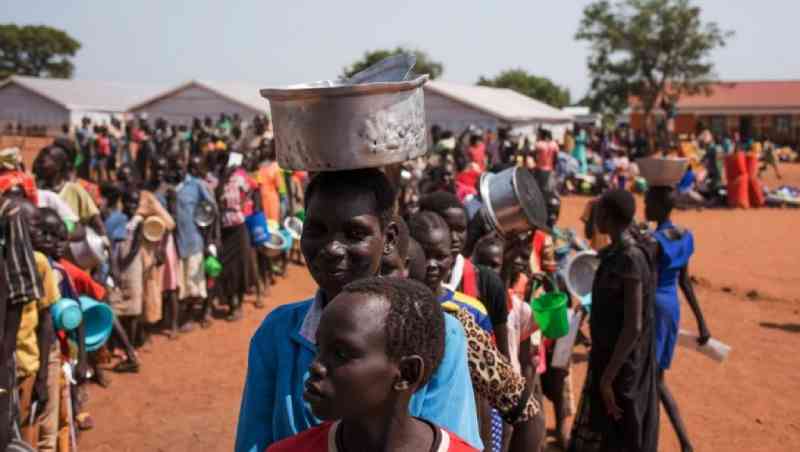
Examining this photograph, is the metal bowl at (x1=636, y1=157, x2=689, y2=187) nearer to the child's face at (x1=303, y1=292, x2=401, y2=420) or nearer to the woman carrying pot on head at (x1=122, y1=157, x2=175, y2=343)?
the child's face at (x1=303, y1=292, x2=401, y2=420)

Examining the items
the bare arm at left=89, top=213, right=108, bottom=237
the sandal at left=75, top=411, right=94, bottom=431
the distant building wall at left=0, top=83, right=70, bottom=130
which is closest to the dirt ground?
the sandal at left=75, top=411, right=94, bottom=431

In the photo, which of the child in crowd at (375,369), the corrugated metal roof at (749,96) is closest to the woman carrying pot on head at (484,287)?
the child in crowd at (375,369)

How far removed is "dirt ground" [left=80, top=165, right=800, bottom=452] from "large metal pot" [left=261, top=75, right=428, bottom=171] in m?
4.03

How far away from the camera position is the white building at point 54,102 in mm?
33188

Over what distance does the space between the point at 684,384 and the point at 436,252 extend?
4.43 metres

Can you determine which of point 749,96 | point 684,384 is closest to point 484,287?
point 684,384

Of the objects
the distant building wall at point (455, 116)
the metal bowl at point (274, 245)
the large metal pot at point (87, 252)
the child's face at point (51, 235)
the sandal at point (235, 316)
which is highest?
the distant building wall at point (455, 116)

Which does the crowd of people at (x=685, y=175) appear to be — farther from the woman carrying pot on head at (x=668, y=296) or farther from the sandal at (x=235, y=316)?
the woman carrying pot on head at (x=668, y=296)

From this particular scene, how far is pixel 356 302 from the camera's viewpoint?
1.37 m

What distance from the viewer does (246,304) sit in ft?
30.2

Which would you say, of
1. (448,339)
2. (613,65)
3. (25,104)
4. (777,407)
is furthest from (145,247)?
(613,65)

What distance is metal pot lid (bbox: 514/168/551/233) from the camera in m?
3.93

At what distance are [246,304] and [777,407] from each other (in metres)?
5.76

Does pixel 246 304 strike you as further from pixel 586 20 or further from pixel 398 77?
pixel 586 20
